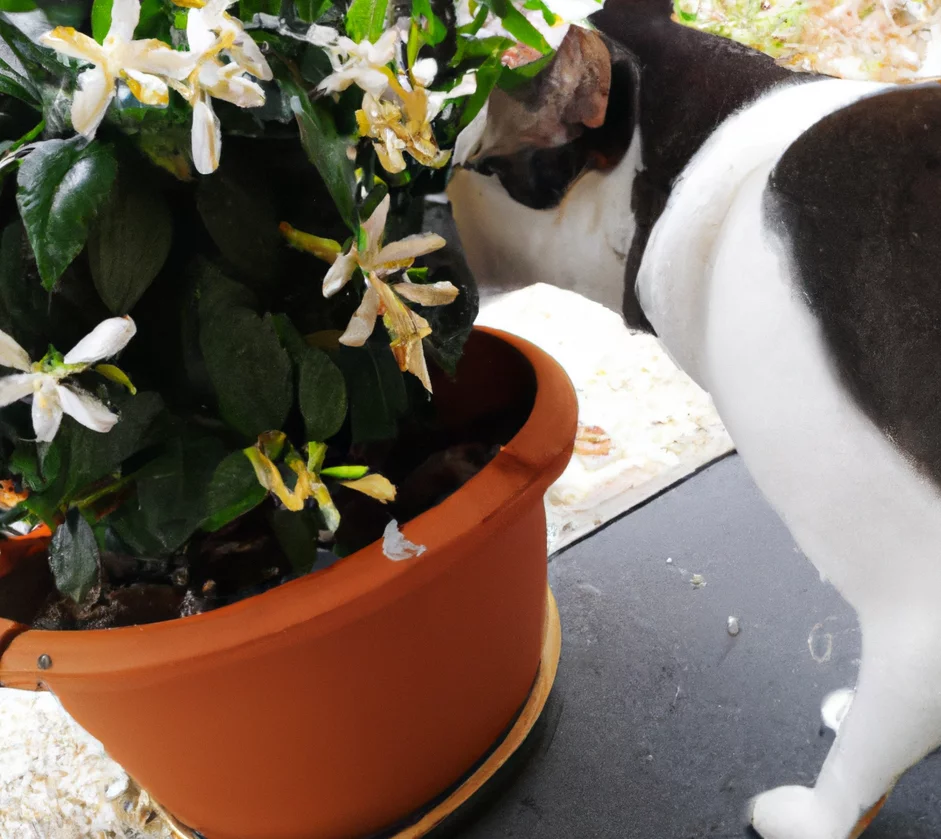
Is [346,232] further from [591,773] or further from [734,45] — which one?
[591,773]

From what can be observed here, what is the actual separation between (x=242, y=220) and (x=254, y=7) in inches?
3.7

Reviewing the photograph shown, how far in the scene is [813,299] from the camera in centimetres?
37

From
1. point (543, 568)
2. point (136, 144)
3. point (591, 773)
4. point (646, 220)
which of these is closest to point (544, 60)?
point (646, 220)

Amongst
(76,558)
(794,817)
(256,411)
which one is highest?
(256,411)

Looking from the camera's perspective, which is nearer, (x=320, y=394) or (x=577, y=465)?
(x=320, y=394)

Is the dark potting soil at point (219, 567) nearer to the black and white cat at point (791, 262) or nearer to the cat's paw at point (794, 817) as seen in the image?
the black and white cat at point (791, 262)

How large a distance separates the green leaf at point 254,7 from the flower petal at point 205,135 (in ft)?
0.23

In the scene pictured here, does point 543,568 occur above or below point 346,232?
below

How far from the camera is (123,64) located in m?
0.25

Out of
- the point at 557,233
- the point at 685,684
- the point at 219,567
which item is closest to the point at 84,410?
the point at 219,567

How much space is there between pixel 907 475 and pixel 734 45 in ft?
0.93

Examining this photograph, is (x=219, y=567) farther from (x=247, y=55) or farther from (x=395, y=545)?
(x=247, y=55)

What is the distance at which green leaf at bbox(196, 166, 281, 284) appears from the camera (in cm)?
36

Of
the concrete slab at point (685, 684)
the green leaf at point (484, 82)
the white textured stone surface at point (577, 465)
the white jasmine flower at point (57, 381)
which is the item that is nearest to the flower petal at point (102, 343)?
the white jasmine flower at point (57, 381)
